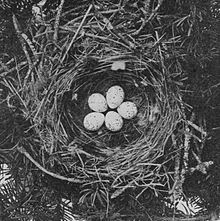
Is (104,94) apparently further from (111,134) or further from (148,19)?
(148,19)

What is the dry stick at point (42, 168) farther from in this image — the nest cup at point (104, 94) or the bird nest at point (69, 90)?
the nest cup at point (104, 94)

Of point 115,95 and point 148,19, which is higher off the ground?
point 148,19

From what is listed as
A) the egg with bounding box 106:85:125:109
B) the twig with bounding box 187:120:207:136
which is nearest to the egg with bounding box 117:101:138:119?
the egg with bounding box 106:85:125:109

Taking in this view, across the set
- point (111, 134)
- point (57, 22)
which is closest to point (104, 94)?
point (111, 134)

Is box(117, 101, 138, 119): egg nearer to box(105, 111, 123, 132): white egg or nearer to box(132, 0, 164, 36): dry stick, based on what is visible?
box(105, 111, 123, 132): white egg

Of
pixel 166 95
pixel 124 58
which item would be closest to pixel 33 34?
pixel 124 58

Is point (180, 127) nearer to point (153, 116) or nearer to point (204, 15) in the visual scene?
point (153, 116)

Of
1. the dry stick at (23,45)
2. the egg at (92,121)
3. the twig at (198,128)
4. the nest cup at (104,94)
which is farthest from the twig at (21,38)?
Result: the twig at (198,128)
